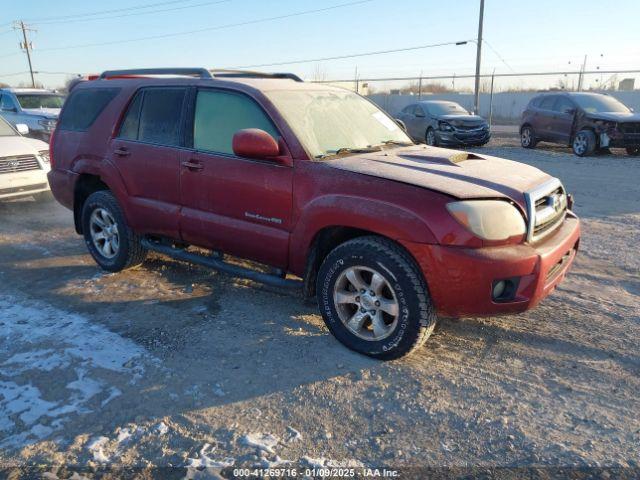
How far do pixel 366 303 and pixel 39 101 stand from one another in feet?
46.4

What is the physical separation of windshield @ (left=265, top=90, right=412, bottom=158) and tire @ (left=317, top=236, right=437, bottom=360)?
0.82 m

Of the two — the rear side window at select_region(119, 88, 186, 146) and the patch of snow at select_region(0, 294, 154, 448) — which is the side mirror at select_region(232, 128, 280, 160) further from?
the patch of snow at select_region(0, 294, 154, 448)

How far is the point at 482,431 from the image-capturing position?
2.68m

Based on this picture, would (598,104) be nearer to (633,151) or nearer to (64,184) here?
(633,151)

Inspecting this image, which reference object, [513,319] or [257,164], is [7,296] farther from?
[513,319]

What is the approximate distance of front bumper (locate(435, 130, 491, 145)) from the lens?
49.8 feet

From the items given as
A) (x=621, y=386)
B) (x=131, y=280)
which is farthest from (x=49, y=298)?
(x=621, y=386)

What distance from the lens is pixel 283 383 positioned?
3143 millimetres

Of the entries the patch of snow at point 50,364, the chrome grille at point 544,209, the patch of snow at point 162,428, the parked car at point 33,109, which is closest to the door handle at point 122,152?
the patch of snow at point 50,364

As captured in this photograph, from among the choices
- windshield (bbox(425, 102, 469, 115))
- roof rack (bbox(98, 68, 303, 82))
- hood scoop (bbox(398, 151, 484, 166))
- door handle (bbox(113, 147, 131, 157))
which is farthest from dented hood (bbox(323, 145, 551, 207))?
windshield (bbox(425, 102, 469, 115))

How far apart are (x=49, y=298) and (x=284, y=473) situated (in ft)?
10.0

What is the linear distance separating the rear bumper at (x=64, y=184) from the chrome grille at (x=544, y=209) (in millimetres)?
4263

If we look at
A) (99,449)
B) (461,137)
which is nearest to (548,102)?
(461,137)

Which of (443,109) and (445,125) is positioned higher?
(443,109)
